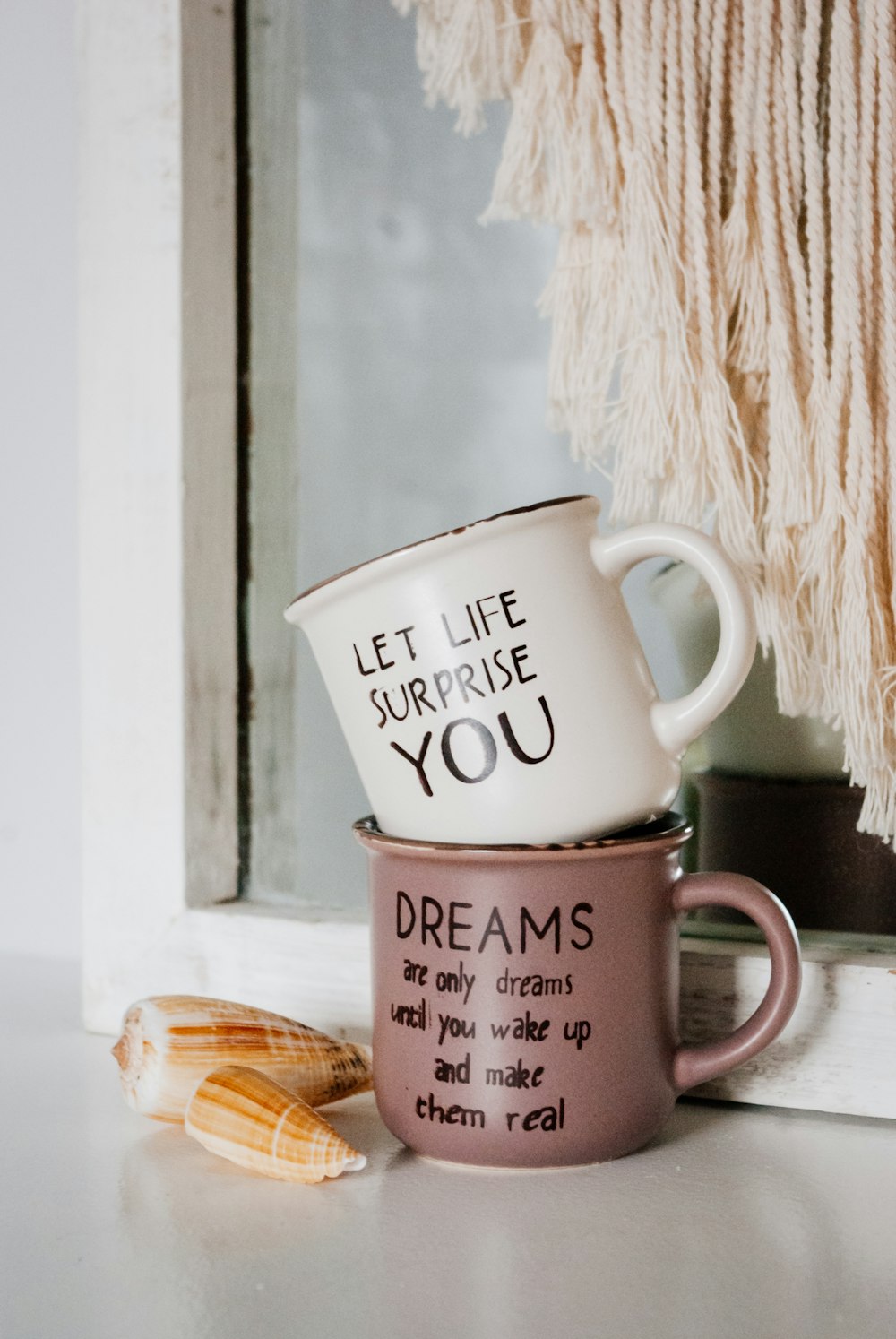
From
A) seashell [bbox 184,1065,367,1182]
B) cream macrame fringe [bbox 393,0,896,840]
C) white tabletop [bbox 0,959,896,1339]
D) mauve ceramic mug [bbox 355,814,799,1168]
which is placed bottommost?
white tabletop [bbox 0,959,896,1339]

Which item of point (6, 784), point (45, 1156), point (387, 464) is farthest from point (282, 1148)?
point (6, 784)

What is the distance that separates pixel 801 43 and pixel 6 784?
0.72 m

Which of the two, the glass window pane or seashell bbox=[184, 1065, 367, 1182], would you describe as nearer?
seashell bbox=[184, 1065, 367, 1182]

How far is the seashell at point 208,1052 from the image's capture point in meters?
0.54

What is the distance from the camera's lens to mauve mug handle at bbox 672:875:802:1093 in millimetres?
514

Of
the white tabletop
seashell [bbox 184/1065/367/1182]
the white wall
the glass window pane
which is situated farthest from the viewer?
the white wall

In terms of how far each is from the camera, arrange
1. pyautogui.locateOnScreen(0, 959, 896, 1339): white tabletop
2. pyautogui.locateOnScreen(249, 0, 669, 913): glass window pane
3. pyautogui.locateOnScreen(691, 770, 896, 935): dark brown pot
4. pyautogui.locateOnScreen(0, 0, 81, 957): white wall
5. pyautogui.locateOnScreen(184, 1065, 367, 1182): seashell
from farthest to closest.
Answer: pyautogui.locateOnScreen(0, 0, 81, 957): white wall
pyautogui.locateOnScreen(249, 0, 669, 913): glass window pane
pyautogui.locateOnScreen(691, 770, 896, 935): dark brown pot
pyautogui.locateOnScreen(184, 1065, 367, 1182): seashell
pyautogui.locateOnScreen(0, 959, 896, 1339): white tabletop

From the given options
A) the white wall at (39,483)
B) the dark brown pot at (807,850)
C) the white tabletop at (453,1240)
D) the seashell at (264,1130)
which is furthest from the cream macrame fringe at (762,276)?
the white wall at (39,483)

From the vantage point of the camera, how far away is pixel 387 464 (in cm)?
76

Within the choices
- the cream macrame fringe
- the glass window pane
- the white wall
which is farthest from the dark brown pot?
the white wall

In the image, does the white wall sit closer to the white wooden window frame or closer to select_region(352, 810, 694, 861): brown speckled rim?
the white wooden window frame

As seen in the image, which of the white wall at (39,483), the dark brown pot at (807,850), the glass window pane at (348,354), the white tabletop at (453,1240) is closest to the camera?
the white tabletop at (453,1240)

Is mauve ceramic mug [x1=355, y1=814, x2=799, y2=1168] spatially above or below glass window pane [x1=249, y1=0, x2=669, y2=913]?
below

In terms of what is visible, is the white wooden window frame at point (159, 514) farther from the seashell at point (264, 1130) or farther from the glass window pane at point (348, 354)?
the seashell at point (264, 1130)
